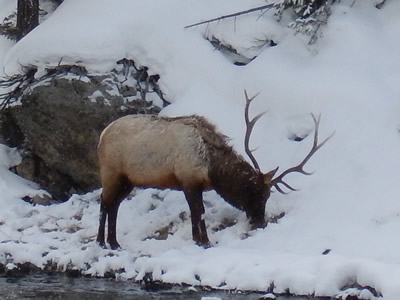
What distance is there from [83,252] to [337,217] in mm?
2852

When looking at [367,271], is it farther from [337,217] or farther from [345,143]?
[345,143]

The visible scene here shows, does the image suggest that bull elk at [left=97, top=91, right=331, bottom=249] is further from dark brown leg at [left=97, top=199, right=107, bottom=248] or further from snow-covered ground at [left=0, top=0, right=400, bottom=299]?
snow-covered ground at [left=0, top=0, right=400, bottom=299]

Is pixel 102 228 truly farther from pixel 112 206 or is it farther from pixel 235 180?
pixel 235 180

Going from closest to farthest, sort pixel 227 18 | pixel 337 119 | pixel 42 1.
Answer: pixel 337 119 → pixel 227 18 → pixel 42 1

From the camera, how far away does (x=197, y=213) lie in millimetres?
11430

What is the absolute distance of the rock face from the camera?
14.3 meters

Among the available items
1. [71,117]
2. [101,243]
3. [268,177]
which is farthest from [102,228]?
[71,117]

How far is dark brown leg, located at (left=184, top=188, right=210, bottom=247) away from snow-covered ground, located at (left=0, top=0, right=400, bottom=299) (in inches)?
5.7

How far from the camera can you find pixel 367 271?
970 cm

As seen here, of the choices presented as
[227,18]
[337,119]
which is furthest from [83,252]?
[227,18]

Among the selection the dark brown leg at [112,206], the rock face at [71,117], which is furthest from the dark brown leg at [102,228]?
the rock face at [71,117]

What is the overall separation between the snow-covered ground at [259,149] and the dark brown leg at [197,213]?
0.15m

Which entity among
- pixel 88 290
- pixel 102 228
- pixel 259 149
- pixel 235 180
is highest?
pixel 259 149

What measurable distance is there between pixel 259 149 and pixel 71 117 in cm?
280
